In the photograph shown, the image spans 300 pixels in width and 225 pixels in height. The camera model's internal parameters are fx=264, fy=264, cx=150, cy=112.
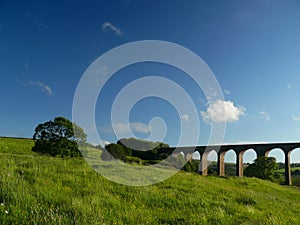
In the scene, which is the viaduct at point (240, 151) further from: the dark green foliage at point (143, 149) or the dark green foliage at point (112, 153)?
the dark green foliage at point (112, 153)

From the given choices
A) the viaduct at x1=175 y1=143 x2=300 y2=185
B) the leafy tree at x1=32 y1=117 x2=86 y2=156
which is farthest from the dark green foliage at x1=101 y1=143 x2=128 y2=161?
the viaduct at x1=175 y1=143 x2=300 y2=185

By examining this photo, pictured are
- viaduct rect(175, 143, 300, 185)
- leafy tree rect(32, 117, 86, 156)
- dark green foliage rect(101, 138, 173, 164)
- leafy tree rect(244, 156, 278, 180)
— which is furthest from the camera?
viaduct rect(175, 143, 300, 185)

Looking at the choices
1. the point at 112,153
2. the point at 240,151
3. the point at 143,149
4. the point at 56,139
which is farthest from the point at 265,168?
the point at 56,139

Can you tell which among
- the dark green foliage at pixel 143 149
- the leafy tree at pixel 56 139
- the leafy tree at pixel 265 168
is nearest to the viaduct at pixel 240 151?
the leafy tree at pixel 265 168

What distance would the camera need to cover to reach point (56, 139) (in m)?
30.4

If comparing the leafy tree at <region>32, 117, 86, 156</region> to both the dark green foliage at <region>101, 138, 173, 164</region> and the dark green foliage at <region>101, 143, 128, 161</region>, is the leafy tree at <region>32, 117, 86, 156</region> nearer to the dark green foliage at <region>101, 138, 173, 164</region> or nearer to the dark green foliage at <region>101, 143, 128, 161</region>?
the dark green foliage at <region>101, 143, 128, 161</region>

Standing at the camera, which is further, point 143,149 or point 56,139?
point 143,149

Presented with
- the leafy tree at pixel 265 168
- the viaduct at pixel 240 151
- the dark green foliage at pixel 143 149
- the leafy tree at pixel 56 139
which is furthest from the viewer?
the viaduct at pixel 240 151

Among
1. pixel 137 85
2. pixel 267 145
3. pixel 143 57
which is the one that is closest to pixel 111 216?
pixel 137 85

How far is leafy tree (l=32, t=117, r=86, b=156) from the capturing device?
29.9 meters

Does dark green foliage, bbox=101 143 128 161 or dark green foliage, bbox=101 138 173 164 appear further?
dark green foliage, bbox=101 138 173 164

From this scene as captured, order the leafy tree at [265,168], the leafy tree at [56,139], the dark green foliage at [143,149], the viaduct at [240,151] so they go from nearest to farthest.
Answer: the leafy tree at [56,139] → the leafy tree at [265,168] → the dark green foliage at [143,149] → the viaduct at [240,151]

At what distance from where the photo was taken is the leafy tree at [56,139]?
98.0 ft

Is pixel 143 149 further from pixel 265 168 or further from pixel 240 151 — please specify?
pixel 265 168
